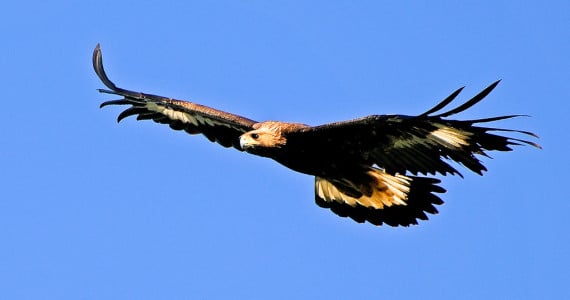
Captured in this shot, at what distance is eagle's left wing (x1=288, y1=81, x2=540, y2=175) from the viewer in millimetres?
11289

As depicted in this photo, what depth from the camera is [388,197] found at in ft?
43.4

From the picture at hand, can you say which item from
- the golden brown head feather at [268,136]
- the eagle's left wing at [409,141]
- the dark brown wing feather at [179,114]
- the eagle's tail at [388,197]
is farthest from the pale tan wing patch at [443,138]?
the dark brown wing feather at [179,114]

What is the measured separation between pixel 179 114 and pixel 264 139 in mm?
1962

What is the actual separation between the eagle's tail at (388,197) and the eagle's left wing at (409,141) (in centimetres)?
86

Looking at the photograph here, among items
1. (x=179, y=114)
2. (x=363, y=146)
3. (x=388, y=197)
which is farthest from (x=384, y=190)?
(x=179, y=114)

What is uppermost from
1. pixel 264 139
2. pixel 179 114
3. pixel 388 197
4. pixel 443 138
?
pixel 179 114

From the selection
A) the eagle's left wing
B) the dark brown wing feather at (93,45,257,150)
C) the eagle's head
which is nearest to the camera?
the eagle's left wing

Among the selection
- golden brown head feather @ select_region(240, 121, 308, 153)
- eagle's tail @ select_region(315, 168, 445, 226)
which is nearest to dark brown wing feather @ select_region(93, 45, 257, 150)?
golden brown head feather @ select_region(240, 121, 308, 153)

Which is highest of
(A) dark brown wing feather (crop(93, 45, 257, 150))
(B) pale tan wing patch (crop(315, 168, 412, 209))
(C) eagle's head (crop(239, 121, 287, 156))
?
(A) dark brown wing feather (crop(93, 45, 257, 150))

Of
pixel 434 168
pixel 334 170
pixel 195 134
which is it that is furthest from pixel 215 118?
pixel 434 168

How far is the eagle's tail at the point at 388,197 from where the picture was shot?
13039 mm

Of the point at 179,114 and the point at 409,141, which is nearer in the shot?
the point at 409,141

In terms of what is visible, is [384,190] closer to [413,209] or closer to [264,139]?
[413,209]

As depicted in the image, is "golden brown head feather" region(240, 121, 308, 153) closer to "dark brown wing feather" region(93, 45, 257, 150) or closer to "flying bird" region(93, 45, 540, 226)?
"flying bird" region(93, 45, 540, 226)
